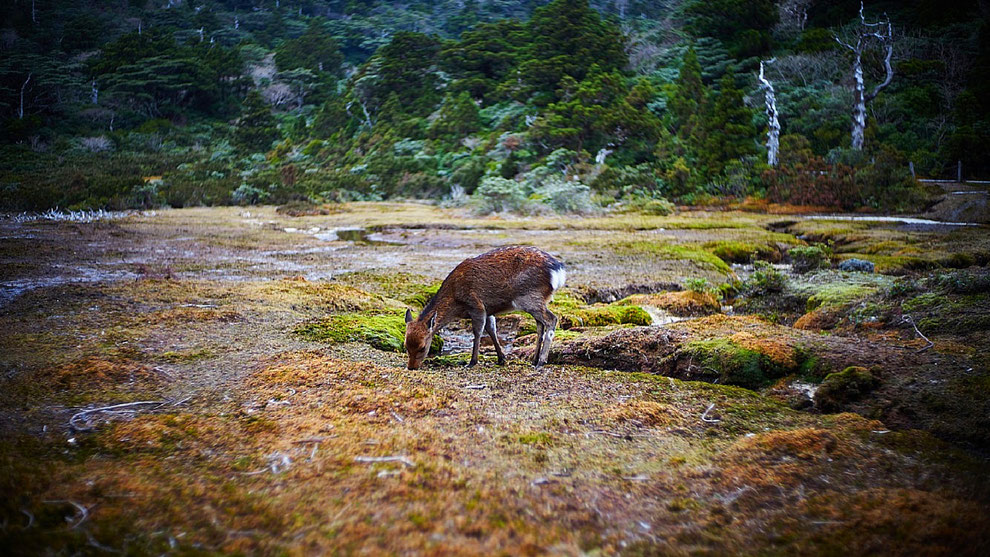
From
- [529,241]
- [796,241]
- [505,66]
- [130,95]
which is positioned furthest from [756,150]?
[130,95]

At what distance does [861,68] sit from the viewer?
3619cm

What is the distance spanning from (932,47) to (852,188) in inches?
379

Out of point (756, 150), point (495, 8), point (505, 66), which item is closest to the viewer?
point (756, 150)

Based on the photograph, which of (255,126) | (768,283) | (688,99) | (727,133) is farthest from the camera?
(255,126)

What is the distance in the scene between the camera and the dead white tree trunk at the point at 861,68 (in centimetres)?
3294

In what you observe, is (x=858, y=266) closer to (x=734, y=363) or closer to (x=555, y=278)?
(x=734, y=363)

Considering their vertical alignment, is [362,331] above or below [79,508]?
below

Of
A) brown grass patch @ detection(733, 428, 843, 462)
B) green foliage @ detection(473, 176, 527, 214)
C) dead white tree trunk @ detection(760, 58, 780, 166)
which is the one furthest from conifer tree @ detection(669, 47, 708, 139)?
brown grass patch @ detection(733, 428, 843, 462)

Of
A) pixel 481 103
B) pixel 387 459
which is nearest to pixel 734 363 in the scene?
pixel 387 459

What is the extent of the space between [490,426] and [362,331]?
147 inches

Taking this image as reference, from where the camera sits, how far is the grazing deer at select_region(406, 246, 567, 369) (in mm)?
6703

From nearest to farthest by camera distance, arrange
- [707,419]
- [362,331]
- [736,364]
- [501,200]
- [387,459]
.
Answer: [387,459] < [707,419] < [736,364] < [362,331] < [501,200]

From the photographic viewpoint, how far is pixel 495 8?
263ft

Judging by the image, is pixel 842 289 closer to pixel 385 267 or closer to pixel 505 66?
pixel 385 267
